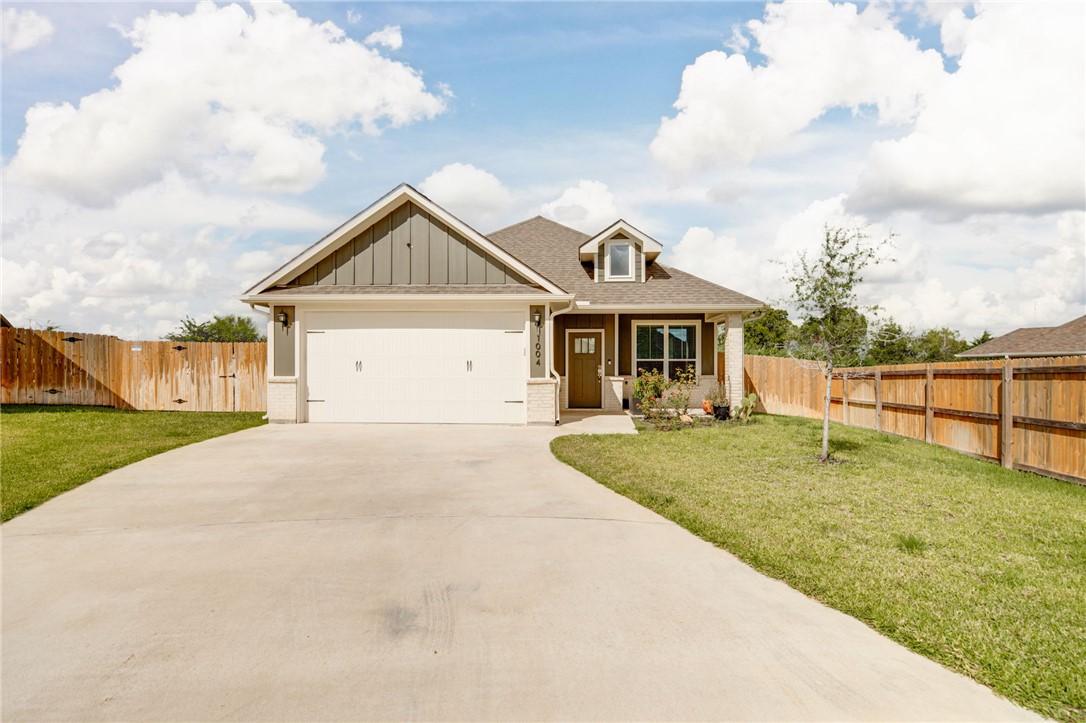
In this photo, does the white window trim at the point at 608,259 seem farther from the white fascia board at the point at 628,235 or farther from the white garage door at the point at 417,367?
the white garage door at the point at 417,367

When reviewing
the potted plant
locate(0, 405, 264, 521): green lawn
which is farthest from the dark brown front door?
locate(0, 405, 264, 521): green lawn

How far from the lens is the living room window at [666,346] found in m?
17.2

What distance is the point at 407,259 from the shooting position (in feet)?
45.5

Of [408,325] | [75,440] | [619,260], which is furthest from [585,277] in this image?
[75,440]

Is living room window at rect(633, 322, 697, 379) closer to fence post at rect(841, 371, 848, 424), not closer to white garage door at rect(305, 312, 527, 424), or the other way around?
fence post at rect(841, 371, 848, 424)

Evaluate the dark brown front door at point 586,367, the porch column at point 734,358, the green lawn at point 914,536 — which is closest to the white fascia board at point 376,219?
the dark brown front door at point 586,367

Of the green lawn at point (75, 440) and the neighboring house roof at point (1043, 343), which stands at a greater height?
the neighboring house roof at point (1043, 343)

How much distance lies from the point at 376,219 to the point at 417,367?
3.65 m

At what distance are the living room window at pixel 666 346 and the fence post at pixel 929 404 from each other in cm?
646

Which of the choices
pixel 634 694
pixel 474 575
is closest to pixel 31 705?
pixel 474 575

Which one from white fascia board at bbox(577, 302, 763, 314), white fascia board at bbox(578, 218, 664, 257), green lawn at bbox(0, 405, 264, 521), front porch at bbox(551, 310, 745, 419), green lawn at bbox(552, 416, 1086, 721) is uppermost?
white fascia board at bbox(578, 218, 664, 257)

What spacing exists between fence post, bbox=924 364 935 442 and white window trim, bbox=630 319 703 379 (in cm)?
633

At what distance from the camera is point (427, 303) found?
13.3 m

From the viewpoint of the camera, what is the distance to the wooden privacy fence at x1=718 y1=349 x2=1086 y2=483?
320 inches
